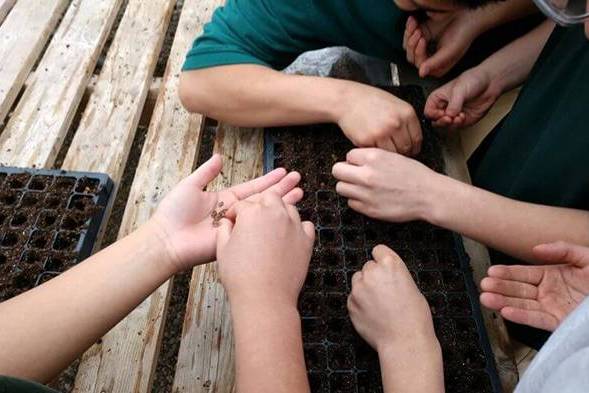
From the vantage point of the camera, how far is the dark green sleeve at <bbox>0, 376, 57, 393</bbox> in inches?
23.0

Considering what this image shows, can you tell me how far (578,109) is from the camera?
884 millimetres

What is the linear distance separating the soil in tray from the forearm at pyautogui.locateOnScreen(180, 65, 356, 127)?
0.33m

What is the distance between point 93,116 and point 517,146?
40.5 inches

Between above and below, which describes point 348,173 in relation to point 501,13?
below

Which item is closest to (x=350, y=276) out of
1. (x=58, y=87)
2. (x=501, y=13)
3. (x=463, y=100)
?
(x=463, y=100)

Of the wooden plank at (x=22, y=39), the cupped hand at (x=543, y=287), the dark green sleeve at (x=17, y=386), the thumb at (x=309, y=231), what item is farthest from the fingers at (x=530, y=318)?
the wooden plank at (x=22, y=39)

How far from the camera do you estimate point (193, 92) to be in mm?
1181

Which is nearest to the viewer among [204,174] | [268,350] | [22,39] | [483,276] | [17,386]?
[17,386]

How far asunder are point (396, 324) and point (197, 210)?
1.31 ft

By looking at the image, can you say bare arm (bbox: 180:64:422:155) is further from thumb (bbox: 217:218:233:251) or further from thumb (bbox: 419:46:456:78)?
thumb (bbox: 217:218:233:251)

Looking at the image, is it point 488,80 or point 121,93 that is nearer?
point 488,80

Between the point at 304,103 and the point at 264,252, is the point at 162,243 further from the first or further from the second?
the point at 304,103

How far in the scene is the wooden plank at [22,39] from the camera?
1342 millimetres

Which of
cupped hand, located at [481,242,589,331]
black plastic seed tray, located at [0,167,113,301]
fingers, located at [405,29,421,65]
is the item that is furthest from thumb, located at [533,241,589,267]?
black plastic seed tray, located at [0,167,113,301]
